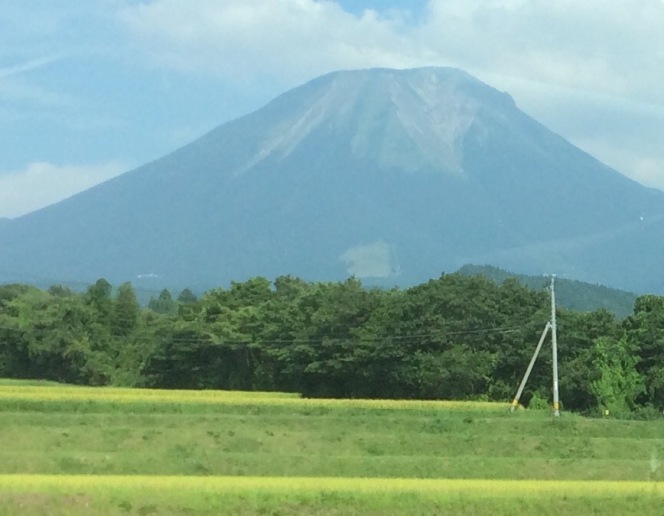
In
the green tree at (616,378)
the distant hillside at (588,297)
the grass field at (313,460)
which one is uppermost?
the distant hillside at (588,297)

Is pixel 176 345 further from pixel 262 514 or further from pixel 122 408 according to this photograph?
pixel 262 514

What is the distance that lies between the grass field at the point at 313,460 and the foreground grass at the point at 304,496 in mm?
19

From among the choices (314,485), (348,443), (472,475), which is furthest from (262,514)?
(348,443)

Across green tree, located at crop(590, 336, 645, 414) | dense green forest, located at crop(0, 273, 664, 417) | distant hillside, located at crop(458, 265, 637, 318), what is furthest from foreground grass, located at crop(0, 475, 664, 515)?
distant hillside, located at crop(458, 265, 637, 318)

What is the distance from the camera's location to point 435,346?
52812 mm

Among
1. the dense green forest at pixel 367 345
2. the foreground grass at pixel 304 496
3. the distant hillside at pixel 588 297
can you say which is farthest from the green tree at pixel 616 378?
the distant hillside at pixel 588 297

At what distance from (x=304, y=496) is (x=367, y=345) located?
127ft

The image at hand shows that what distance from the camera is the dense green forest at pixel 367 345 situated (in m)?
A: 45.4

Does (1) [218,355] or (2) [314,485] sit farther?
(1) [218,355]

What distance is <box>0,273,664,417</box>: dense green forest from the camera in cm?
4544

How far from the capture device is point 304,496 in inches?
570

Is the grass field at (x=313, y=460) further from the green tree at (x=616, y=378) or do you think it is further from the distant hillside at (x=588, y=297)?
the distant hillside at (x=588, y=297)

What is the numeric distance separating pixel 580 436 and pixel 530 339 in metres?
23.0

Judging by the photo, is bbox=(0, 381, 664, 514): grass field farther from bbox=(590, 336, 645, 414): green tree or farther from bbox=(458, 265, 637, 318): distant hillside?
bbox=(458, 265, 637, 318): distant hillside
